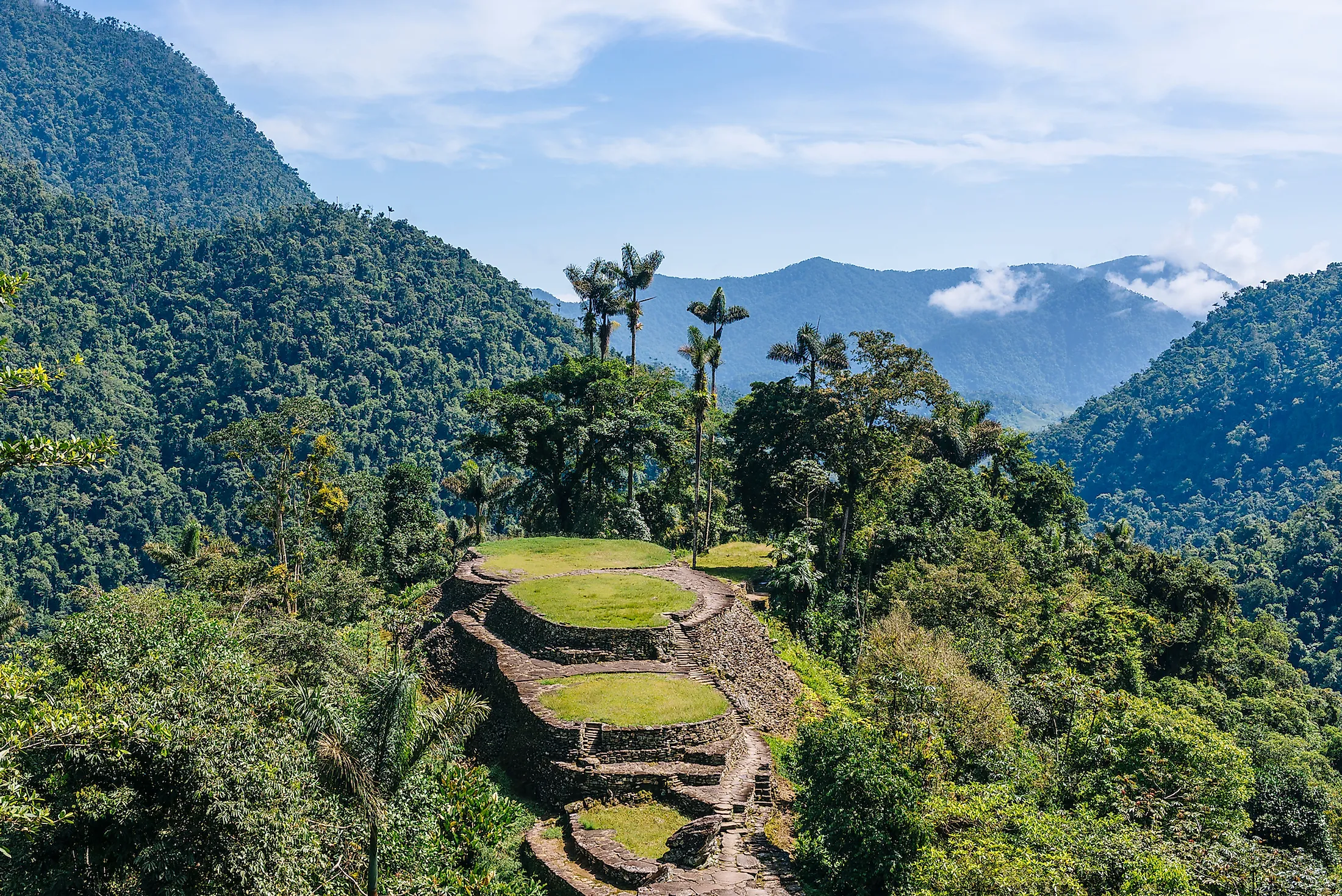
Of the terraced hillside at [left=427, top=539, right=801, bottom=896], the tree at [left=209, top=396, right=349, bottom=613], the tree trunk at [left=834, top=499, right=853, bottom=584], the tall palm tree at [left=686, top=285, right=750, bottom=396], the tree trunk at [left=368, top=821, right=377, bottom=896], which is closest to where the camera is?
the tree trunk at [left=368, top=821, right=377, bottom=896]

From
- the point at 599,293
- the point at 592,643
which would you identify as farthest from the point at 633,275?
the point at 592,643

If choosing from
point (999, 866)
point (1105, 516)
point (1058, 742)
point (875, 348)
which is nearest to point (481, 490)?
point (875, 348)

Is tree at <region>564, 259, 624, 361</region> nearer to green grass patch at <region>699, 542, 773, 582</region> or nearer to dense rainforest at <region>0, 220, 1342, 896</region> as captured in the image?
dense rainforest at <region>0, 220, 1342, 896</region>

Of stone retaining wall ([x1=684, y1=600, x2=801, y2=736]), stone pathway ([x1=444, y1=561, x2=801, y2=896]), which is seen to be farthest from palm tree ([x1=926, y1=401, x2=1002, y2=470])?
stone pathway ([x1=444, y1=561, x2=801, y2=896])

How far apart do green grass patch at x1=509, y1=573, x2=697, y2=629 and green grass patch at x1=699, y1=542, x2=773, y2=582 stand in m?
10.8

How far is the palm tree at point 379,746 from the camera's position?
44.3 feet

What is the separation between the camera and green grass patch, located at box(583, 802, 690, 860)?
58.9 ft

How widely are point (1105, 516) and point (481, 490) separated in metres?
137

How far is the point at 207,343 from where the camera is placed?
102 m

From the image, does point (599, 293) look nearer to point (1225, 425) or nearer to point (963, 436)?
point (963, 436)

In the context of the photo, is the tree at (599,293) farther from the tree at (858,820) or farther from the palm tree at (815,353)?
the tree at (858,820)

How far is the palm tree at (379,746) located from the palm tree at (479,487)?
30361mm

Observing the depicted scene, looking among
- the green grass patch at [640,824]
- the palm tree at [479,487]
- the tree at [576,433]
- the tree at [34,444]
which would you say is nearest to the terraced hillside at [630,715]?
the green grass patch at [640,824]

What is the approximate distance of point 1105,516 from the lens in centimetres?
15312
